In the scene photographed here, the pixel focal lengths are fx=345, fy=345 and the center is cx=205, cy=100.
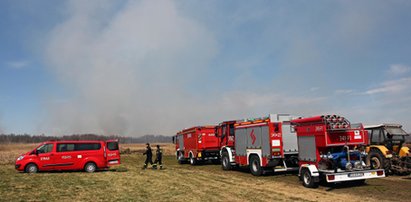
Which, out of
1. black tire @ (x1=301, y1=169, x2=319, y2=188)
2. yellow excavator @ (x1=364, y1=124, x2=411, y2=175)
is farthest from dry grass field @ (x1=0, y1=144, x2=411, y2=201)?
yellow excavator @ (x1=364, y1=124, x2=411, y2=175)

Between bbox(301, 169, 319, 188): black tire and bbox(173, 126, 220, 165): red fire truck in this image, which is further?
bbox(173, 126, 220, 165): red fire truck

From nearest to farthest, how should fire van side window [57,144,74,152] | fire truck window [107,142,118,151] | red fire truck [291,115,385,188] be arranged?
red fire truck [291,115,385,188]
fire van side window [57,144,74,152]
fire truck window [107,142,118,151]

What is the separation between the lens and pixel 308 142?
48.7 ft

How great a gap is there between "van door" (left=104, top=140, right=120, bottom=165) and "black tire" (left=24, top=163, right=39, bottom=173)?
13.3ft

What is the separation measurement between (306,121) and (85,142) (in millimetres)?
13597

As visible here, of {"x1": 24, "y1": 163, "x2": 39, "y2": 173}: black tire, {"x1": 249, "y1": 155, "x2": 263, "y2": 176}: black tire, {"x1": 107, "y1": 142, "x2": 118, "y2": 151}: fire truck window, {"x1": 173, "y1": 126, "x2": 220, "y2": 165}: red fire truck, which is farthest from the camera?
{"x1": 173, "y1": 126, "x2": 220, "y2": 165}: red fire truck

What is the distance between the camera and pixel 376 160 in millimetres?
17016

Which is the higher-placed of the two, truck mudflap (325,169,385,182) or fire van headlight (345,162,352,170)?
fire van headlight (345,162,352,170)

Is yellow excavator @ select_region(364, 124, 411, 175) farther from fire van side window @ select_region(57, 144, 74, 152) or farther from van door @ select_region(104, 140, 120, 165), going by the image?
fire van side window @ select_region(57, 144, 74, 152)

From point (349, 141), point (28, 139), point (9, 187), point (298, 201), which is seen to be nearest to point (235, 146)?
point (349, 141)

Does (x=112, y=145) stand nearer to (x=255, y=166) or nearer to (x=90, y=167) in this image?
(x=90, y=167)

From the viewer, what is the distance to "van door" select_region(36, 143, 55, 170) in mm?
20266

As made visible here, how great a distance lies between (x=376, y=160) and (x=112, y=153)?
1516 centimetres

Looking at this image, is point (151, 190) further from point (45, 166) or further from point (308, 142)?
point (45, 166)
